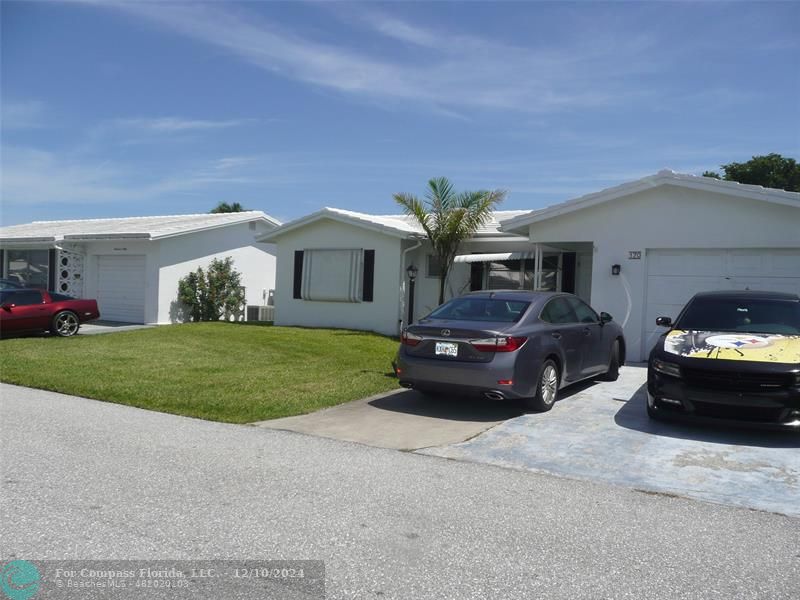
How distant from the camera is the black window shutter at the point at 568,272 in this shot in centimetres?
1716

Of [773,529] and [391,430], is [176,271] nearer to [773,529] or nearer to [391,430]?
[391,430]

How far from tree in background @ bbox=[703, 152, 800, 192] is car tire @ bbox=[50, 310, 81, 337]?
1446 inches

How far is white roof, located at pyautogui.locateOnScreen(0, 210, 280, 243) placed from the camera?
67.4ft

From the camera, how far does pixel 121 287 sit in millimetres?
21906

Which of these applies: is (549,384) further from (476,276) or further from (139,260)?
(139,260)

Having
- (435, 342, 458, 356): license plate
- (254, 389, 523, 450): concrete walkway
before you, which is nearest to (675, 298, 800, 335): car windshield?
(254, 389, 523, 450): concrete walkway

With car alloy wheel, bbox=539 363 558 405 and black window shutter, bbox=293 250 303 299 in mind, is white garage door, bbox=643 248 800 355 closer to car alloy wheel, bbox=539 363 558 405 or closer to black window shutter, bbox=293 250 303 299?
car alloy wheel, bbox=539 363 558 405

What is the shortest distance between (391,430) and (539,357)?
2.01m

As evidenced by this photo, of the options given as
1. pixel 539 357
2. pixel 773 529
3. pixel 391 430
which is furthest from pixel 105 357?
pixel 773 529

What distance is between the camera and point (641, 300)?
13.0 meters

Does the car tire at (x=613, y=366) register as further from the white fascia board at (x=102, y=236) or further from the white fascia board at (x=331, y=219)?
the white fascia board at (x=102, y=236)

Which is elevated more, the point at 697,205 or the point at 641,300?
the point at 697,205

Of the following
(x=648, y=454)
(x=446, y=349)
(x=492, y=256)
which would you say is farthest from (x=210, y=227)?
(x=648, y=454)

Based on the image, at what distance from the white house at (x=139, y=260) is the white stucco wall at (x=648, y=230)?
38.9 ft
